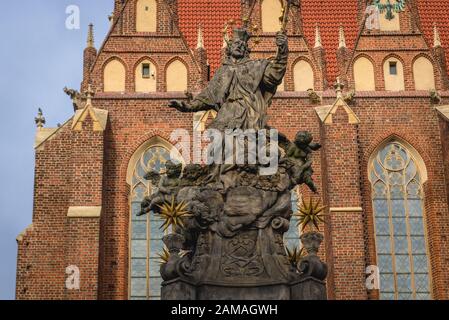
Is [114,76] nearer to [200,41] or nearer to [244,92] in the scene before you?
[200,41]

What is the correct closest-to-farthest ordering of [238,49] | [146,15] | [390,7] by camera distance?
[238,49] → [146,15] → [390,7]

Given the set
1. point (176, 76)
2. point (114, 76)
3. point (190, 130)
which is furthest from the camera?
point (176, 76)

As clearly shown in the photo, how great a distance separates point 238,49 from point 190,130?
1045 cm

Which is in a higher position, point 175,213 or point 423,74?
point 423,74

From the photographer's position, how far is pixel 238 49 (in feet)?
29.8

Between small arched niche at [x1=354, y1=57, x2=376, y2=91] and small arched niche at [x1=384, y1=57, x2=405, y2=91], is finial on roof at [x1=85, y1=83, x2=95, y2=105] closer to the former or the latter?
small arched niche at [x1=354, y1=57, x2=376, y2=91]

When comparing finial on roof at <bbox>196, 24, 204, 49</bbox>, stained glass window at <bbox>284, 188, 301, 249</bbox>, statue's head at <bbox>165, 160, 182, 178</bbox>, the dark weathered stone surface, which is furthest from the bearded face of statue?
finial on roof at <bbox>196, 24, 204, 49</bbox>

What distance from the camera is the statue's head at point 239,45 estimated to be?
9102 millimetres

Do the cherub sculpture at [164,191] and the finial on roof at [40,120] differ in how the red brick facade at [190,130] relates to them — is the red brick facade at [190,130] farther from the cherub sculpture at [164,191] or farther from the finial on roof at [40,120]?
the cherub sculpture at [164,191]

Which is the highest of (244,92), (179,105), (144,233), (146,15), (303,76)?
(146,15)

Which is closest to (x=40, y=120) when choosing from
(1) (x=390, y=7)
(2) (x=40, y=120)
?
(2) (x=40, y=120)

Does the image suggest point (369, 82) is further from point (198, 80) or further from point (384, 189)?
point (198, 80)
